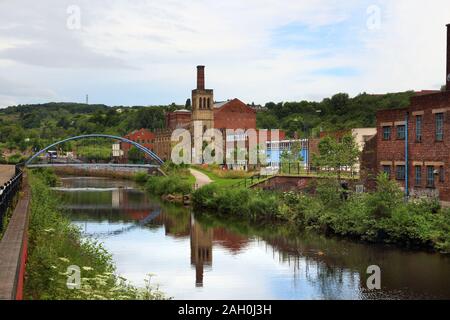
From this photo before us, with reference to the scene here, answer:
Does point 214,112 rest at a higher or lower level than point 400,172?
higher

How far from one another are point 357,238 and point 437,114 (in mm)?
6989

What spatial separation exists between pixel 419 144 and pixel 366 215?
18.4 feet

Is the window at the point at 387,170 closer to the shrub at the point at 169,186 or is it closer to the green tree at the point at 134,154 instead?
the shrub at the point at 169,186

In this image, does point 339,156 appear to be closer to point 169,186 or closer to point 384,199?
point 384,199

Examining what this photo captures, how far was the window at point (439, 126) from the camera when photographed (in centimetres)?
2881

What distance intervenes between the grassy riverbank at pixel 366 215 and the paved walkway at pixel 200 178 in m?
16.4

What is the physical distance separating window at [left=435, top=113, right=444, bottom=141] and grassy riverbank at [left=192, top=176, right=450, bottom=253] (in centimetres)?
372

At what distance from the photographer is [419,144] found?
30344 millimetres

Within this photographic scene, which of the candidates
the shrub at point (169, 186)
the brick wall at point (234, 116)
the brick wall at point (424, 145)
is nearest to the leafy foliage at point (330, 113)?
the brick wall at point (234, 116)

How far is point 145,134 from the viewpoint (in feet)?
357

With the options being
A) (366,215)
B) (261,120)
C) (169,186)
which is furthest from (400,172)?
(261,120)

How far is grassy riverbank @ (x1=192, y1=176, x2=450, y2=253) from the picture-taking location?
24.5 m
